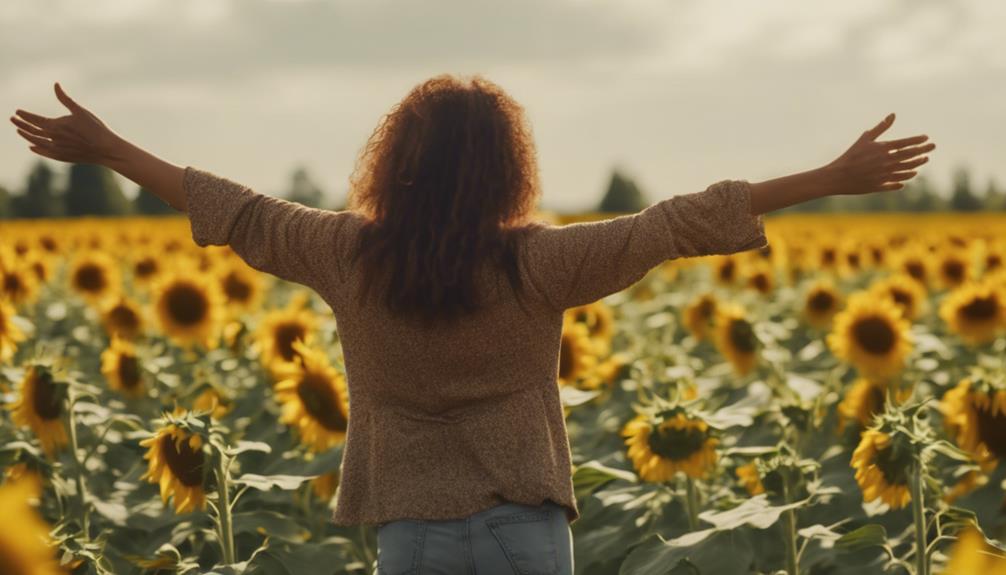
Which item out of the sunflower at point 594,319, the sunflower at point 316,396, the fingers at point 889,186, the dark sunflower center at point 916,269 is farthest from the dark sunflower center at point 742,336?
the fingers at point 889,186

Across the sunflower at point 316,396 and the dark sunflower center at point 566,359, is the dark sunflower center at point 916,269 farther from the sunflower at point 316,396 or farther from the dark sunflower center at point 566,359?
the sunflower at point 316,396

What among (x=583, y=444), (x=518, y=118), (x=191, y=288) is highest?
(x=518, y=118)

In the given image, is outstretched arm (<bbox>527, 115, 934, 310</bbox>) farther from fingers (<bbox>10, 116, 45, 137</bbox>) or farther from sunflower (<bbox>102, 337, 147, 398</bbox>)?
sunflower (<bbox>102, 337, 147, 398</bbox>)

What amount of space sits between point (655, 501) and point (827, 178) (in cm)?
222

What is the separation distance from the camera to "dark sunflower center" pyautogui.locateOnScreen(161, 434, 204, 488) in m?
3.65

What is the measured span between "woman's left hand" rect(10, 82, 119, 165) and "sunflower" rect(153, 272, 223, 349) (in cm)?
464

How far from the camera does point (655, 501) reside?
461 cm

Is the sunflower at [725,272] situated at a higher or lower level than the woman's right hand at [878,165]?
lower

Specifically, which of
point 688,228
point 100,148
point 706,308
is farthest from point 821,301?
point 100,148

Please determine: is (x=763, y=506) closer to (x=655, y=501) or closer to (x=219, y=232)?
(x=655, y=501)

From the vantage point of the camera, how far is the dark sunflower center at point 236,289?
8852mm

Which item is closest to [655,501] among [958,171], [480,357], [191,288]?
[480,357]

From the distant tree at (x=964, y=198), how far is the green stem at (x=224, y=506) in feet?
218

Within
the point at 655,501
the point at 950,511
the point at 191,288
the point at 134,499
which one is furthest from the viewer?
the point at 191,288
